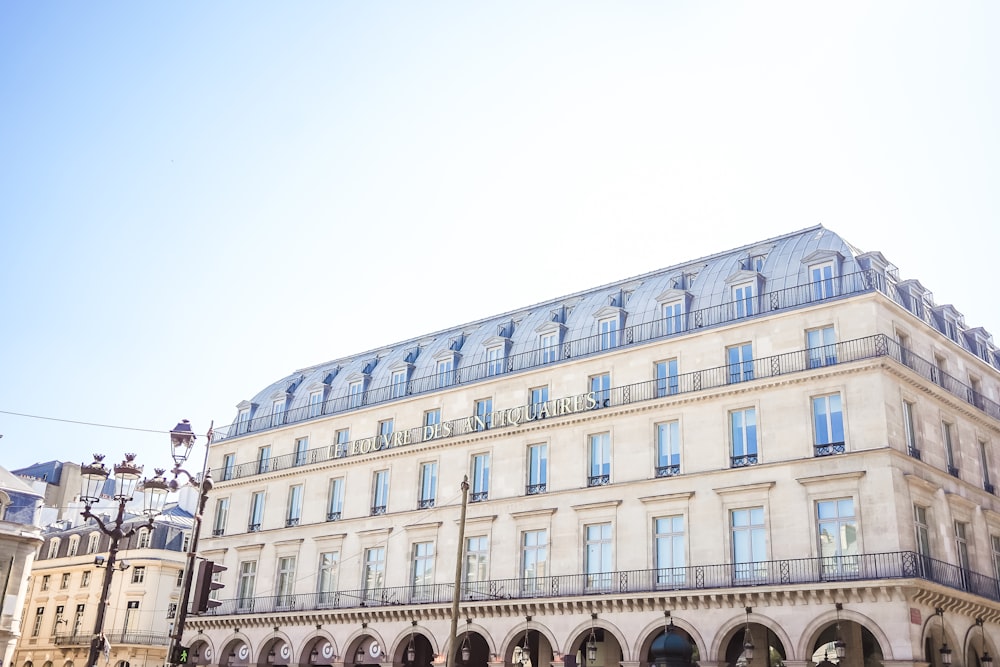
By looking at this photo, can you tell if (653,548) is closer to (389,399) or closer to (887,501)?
(887,501)

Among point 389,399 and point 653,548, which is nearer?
point 653,548

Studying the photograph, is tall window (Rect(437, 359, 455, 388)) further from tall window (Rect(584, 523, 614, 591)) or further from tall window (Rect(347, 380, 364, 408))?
tall window (Rect(584, 523, 614, 591))

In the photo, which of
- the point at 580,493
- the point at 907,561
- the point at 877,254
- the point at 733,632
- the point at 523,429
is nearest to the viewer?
the point at 907,561

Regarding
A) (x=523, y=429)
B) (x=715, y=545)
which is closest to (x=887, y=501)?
(x=715, y=545)

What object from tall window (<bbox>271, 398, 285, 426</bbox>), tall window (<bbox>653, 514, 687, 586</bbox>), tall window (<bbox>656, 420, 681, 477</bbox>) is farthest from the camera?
tall window (<bbox>271, 398, 285, 426</bbox>)

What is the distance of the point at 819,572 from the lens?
106ft

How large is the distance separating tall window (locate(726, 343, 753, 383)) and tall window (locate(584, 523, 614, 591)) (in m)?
7.81

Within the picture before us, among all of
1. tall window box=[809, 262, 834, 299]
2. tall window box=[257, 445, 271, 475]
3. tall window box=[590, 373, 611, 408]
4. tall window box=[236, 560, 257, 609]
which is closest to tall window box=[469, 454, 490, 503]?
tall window box=[590, 373, 611, 408]

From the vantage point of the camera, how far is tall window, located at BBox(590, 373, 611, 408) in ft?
135

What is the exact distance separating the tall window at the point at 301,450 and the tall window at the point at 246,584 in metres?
5.81

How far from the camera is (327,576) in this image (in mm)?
48188

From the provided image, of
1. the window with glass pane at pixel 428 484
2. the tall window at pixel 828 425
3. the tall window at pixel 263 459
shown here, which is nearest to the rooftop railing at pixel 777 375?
the tall window at pixel 828 425

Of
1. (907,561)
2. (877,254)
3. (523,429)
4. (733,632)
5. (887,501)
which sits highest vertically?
(877,254)

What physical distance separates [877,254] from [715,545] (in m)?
12.5
